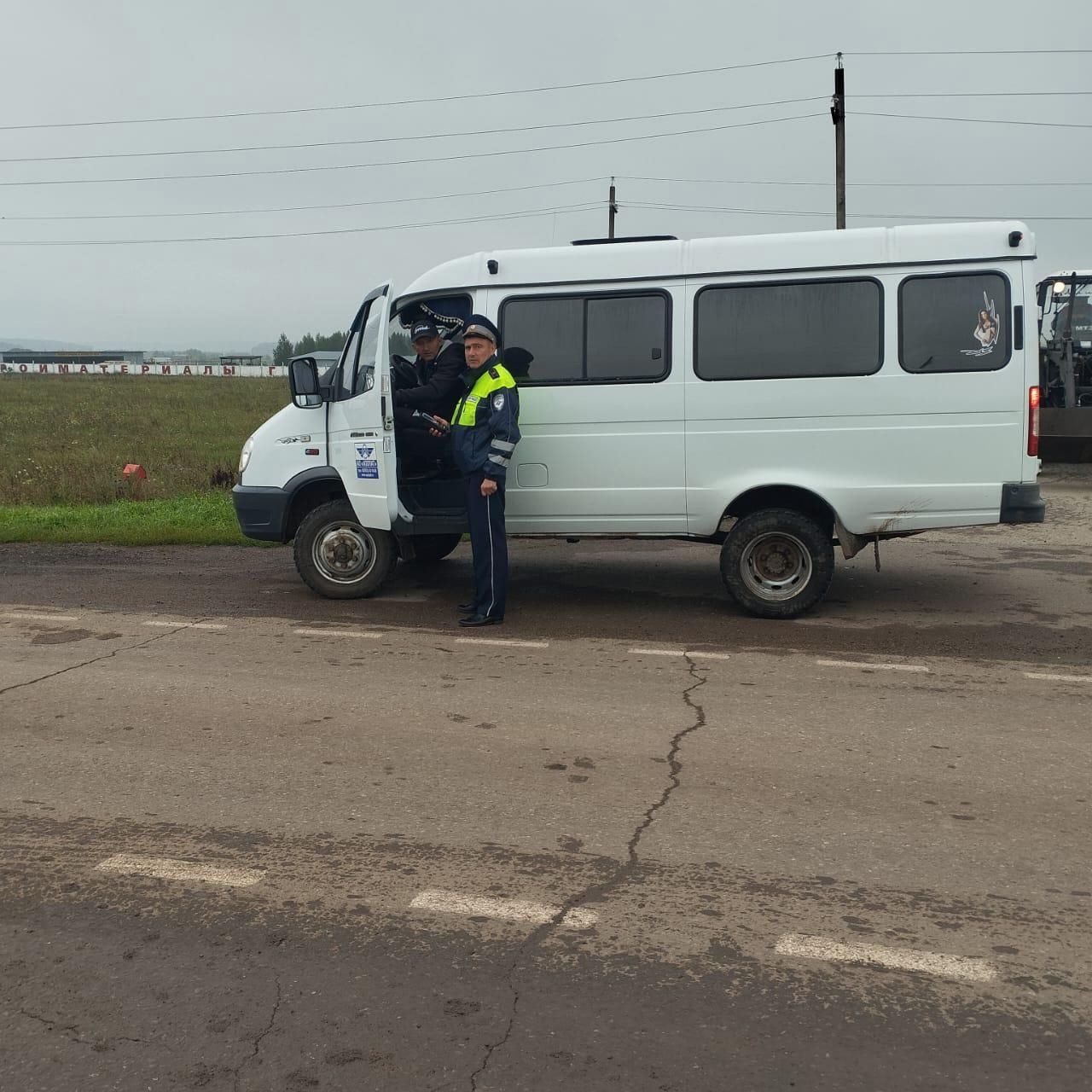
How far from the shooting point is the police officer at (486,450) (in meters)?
7.78

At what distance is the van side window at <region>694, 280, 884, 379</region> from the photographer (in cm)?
773

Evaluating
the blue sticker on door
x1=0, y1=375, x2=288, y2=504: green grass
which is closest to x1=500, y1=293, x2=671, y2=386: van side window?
the blue sticker on door

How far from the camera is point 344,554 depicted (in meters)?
8.95

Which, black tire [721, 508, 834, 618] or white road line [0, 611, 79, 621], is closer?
black tire [721, 508, 834, 618]

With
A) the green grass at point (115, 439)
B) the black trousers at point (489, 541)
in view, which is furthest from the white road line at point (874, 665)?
the green grass at point (115, 439)

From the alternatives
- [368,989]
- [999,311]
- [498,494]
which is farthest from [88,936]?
[999,311]

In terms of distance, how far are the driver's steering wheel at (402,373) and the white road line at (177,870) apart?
17.0 ft

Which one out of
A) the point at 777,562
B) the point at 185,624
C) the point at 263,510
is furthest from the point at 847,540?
the point at 185,624

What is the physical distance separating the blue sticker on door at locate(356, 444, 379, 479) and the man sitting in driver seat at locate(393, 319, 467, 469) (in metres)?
0.32

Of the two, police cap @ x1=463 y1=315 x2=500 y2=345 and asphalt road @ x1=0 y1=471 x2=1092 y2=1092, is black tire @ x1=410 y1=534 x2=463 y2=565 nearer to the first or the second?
asphalt road @ x1=0 y1=471 x2=1092 y2=1092

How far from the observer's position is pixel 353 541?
29.3ft

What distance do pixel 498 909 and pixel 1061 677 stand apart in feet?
13.6

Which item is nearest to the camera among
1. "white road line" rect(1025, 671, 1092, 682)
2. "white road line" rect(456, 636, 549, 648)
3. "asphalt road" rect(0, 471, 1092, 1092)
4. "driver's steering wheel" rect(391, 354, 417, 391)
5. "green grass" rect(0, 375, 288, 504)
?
"asphalt road" rect(0, 471, 1092, 1092)

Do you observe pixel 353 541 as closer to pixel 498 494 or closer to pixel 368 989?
pixel 498 494
